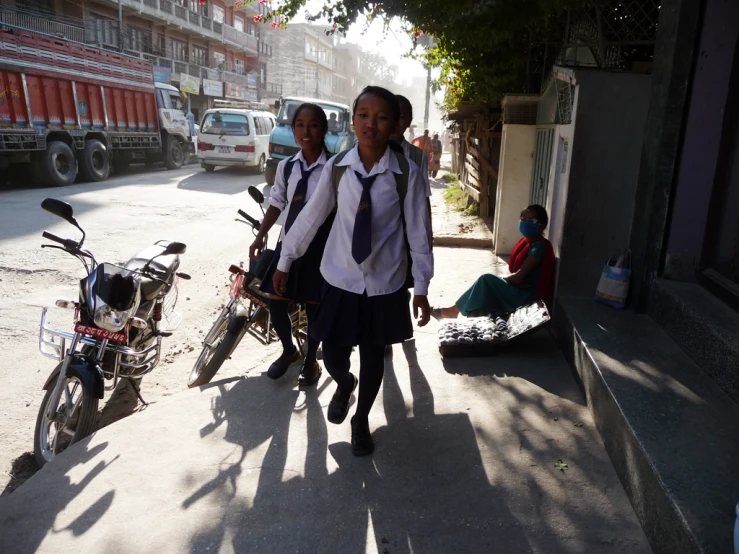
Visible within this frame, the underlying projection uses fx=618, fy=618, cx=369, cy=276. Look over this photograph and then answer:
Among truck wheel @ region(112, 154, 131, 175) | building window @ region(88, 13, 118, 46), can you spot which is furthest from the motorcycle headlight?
building window @ region(88, 13, 118, 46)

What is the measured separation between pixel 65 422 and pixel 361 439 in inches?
61.6

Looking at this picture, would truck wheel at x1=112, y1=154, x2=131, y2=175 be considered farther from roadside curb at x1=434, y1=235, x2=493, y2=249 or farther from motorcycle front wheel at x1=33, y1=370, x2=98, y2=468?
motorcycle front wheel at x1=33, y1=370, x2=98, y2=468

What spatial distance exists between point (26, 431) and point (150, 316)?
3.09 ft

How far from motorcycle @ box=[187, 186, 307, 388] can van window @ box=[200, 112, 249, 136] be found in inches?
564

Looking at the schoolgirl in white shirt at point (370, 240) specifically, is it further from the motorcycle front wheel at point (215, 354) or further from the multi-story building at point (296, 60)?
the multi-story building at point (296, 60)

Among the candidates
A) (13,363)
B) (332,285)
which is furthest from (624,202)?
(13,363)

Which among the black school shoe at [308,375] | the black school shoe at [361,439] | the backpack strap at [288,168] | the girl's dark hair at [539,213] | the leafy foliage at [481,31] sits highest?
the leafy foliage at [481,31]

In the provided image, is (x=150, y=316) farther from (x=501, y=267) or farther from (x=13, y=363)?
(x=501, y=267)

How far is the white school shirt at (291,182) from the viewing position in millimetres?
3426

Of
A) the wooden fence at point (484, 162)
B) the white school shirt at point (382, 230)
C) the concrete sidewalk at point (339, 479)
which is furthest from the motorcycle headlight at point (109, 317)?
the wooden fence at point (484, 162)

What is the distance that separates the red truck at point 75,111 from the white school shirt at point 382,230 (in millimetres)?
12360

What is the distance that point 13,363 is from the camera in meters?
4.36

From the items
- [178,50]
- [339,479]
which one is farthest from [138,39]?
[339,479]

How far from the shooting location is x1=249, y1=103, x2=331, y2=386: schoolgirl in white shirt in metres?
3.30
